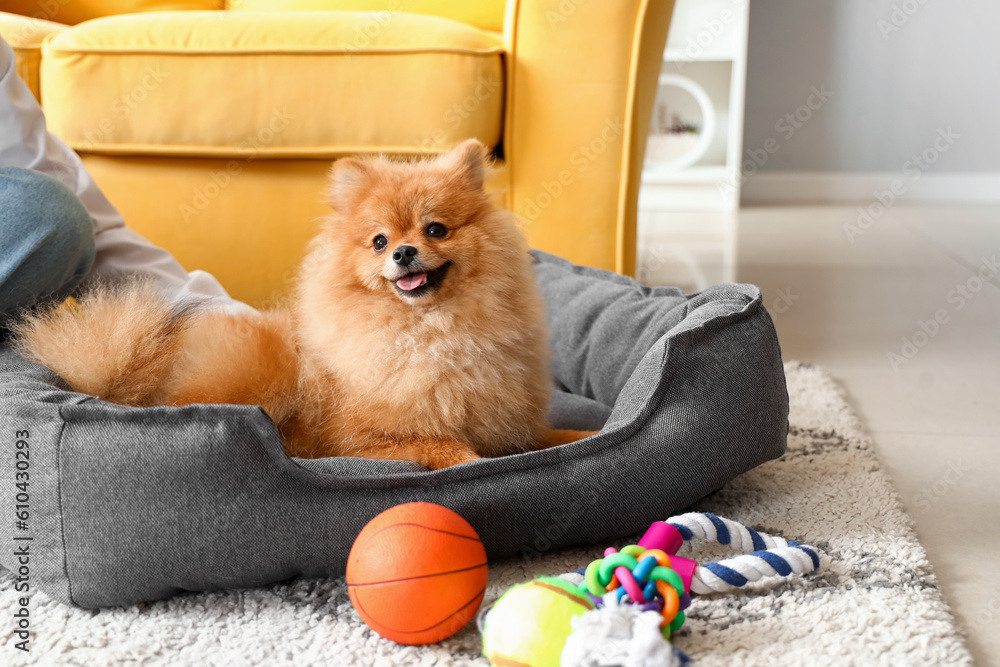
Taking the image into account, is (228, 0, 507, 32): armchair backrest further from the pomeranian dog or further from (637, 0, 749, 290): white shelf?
the pomeranian dog

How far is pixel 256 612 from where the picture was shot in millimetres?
1103

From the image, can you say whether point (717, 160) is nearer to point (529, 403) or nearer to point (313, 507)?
point (529, 403)

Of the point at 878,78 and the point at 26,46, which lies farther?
the point at 878,78

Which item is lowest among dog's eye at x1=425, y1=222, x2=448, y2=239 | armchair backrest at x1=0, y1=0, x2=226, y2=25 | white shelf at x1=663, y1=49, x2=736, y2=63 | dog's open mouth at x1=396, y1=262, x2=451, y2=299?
dog's open mouth at x1=396, y1=262, x2=451, y2=299

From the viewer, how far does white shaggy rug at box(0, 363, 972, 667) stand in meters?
0.99

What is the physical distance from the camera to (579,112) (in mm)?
2244

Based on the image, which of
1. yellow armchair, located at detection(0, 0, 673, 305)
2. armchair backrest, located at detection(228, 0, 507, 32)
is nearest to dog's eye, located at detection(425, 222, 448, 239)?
yellow armchair, located at detection(0, 0, 673, 305)

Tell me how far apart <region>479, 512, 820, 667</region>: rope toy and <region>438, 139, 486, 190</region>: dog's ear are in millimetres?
665

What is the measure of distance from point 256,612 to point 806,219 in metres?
4.44

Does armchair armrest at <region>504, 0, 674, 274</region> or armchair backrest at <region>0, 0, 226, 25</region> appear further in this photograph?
armchair backrest at <region>0, 0, 226, 25</region>

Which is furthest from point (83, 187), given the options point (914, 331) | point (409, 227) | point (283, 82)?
point (914, 331)

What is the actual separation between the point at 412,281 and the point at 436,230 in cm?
10

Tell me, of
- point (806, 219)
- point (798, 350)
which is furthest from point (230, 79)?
point (806, 219)

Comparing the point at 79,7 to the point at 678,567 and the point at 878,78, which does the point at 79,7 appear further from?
the point at 878,78
